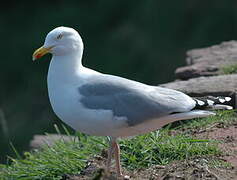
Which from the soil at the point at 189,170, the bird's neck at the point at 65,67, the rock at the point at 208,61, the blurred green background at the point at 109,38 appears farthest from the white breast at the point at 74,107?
the blurred green background at the point at 109,38

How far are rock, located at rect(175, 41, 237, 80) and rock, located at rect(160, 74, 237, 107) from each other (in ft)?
1.78

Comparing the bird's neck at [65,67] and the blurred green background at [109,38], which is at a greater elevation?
the bird's neck at [65,67]

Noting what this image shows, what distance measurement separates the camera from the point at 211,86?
5691 millimetres

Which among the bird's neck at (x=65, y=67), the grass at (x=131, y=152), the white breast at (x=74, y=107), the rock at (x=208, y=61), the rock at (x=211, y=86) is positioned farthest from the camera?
the rock at (x=208, y=61)

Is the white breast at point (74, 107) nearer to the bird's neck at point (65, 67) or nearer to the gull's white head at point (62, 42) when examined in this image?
the bird's neck at point (65, 67)

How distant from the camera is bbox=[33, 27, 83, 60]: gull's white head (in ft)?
14.1

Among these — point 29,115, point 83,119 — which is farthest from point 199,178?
point 29,115

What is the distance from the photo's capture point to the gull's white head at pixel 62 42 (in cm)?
431

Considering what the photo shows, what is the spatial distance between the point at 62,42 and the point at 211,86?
5.93 ft

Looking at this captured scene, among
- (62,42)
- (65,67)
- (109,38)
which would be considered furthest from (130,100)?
(109,38)

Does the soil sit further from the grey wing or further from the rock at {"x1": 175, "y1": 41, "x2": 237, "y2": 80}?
the rock at {"x1": 175, "y1": 41, "x2": 237, "y2": 80}

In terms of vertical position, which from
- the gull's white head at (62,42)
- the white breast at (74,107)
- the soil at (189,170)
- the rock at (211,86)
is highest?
the gull's white head at (62,42)

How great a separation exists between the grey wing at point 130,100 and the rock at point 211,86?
129 cm

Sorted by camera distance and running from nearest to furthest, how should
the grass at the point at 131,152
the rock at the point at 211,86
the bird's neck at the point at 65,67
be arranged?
the bird's neck at the point at 65,67 < the grass at the point at 131,152 < the rock at the point at 211,86
